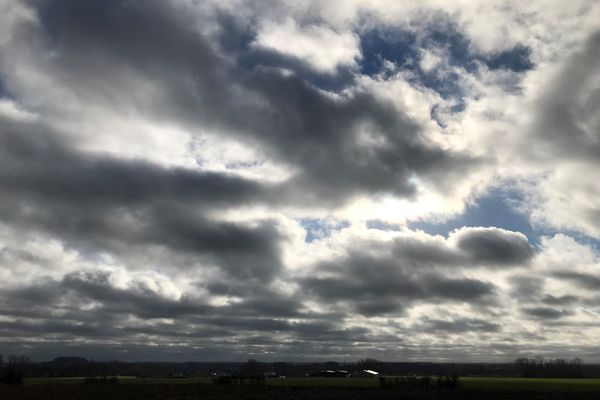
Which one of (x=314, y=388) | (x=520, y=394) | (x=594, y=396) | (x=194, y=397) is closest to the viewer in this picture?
(x=594, y=396)

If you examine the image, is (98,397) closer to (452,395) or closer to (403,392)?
(403,392)

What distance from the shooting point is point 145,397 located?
97812mm

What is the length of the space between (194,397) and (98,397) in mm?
21569

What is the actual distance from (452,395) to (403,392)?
370 inches

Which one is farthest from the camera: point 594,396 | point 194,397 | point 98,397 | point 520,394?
point 98,397

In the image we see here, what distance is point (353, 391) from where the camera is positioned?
10044 cm

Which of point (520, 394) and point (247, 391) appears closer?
point (520, 394)

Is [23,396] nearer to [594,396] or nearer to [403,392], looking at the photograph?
[403,392]

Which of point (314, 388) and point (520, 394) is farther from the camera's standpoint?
point (314, 388)

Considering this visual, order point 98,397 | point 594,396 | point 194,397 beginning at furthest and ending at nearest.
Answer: point 98,397, point 194,397, point 594,396

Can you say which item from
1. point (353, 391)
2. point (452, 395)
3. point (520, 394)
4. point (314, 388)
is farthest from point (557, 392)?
point (314, 388)

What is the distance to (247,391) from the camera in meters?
106

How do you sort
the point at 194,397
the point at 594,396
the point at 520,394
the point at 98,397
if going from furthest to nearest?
the point at 98,397, the point at 194,397, the point at 520,394, the point at 594,396

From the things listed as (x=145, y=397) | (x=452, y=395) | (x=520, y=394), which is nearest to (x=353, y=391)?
(x=452, y=395)
